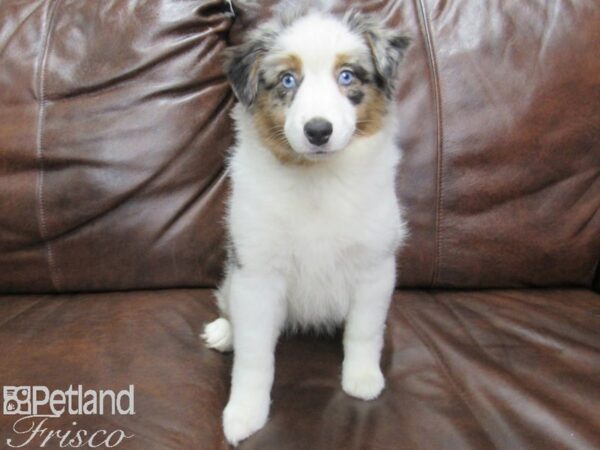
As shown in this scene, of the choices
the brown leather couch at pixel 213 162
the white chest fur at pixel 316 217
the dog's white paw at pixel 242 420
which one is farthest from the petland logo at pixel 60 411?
the white chest fur at pixel 316 217

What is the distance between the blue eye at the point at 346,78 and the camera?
1.32m

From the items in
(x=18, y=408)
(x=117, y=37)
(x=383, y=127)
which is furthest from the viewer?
(x=117, y=37)

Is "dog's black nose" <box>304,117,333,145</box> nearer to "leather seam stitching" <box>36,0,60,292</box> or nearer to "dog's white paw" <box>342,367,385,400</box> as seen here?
"dog's white paw" <box>342,367,385,400</box>

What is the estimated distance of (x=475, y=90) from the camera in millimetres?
1798

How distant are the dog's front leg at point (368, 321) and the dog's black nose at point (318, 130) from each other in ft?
1.26

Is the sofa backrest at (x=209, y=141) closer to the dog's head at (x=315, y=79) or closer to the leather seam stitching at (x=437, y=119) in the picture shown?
the leather seam stitching at (x=437, y=119)

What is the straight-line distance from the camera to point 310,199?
1386 millimetres

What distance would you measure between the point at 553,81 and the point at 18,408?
5.81ft

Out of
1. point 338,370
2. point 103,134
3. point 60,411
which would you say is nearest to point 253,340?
point 338,370

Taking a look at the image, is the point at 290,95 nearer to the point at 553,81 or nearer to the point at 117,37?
the point at 117,37

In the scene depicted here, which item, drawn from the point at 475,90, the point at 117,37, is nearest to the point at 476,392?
the point at 475,90

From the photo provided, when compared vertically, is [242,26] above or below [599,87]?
above

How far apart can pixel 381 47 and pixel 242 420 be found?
0.95m

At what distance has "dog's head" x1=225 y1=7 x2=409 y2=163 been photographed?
4.07ft
